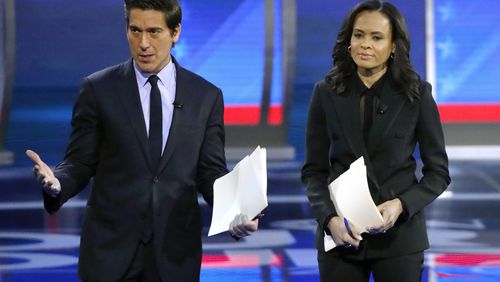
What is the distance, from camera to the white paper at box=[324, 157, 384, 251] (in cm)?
274

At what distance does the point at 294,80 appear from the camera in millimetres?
11344

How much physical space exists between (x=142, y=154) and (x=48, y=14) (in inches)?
318

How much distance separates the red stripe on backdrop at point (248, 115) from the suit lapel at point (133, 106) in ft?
24.8

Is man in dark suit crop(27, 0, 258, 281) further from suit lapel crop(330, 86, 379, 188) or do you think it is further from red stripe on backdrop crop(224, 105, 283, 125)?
red stripe on backdrop crop(224, 105, 283, 125)

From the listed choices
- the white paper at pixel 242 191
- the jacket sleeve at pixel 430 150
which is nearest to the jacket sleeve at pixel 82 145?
the white paper at pixel 242 191

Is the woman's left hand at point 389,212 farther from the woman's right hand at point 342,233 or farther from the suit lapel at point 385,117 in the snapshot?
the suit lapel at point 385,117

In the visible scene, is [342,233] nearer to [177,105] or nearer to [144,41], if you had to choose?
[177,105]

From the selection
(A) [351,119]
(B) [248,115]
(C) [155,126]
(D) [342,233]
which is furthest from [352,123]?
(B) [248,115]

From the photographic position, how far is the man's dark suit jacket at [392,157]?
295 cm

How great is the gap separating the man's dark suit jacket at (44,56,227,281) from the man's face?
0.28 ft

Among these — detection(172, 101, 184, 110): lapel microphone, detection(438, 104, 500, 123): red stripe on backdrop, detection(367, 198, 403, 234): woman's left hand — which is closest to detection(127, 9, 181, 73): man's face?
detection(172, 101, 184, 110): lapel microphone

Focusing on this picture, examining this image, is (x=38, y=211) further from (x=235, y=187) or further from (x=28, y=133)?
(x=235, y=187)

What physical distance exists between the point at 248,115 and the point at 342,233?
306 inches

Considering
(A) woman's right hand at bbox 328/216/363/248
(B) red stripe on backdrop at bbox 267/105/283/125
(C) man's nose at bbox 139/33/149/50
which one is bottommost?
(A) woman's right hand at bbox 328/216/363/248
